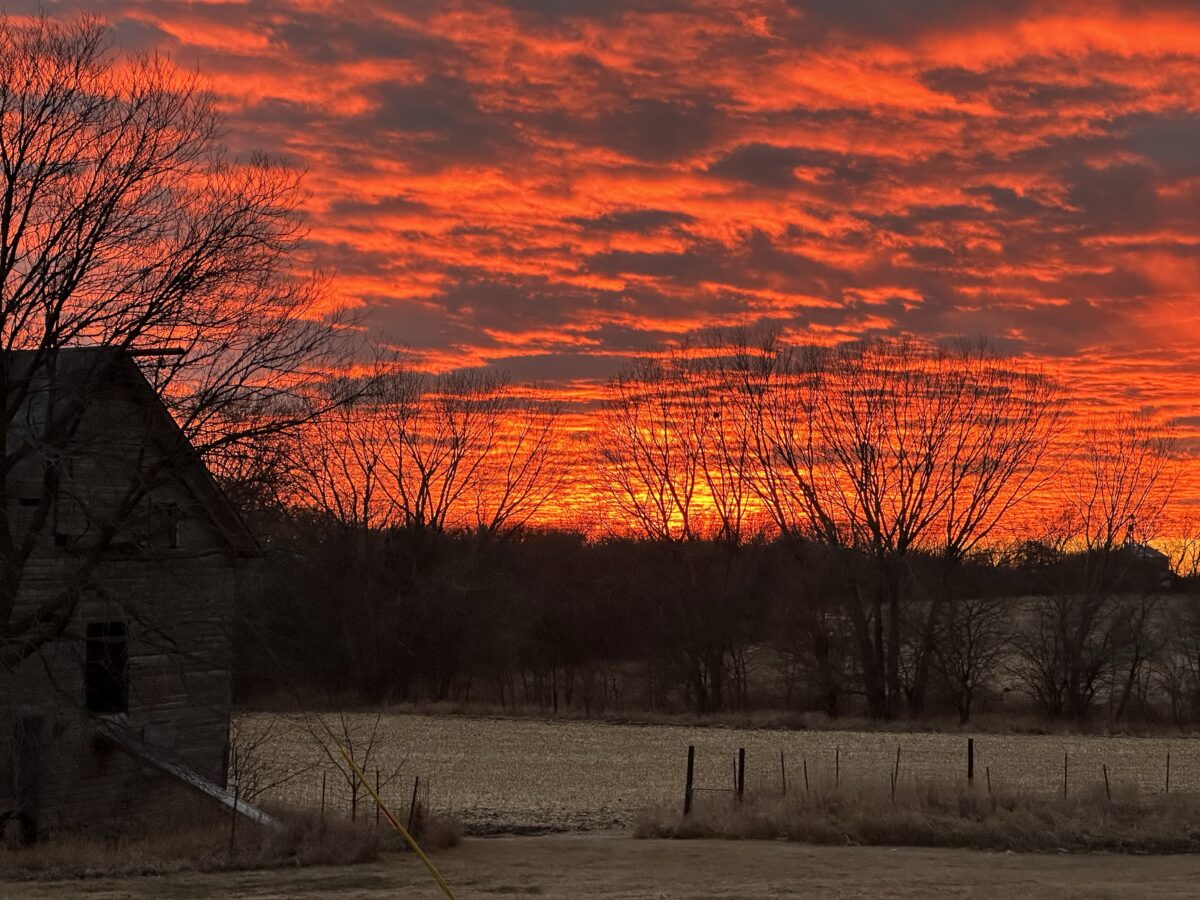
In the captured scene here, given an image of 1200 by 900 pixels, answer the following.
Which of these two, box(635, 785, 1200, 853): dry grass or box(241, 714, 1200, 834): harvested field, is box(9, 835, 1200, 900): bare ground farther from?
box(241, 714, 1200, 834): harvested field

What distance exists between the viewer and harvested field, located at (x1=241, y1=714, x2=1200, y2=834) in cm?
3183

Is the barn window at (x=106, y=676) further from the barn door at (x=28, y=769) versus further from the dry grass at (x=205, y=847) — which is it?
the dry grass at (x=205, y=847)

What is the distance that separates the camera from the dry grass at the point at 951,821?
24312 mm

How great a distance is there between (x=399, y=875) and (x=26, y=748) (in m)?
7.44

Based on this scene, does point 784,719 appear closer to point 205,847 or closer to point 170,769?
point 170,769

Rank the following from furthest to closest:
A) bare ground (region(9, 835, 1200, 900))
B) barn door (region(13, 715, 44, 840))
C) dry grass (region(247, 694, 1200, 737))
Result: dry grass (region(247, 694, 1200, 737)), barn door (region(13, 715, 44, 840)), bare ground (region(9, 835, 1200, 900))

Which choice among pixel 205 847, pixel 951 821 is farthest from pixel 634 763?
pixel 205 847

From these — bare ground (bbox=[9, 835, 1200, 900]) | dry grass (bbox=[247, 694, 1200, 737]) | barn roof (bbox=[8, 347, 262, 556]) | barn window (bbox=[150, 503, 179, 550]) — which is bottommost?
dry grass (bbox=[247, 694, 1200, 737])

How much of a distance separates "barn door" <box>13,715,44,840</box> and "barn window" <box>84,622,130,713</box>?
228cm

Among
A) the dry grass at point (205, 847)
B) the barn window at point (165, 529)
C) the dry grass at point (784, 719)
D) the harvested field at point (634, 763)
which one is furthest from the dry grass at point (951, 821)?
the dry grass at point (784, 719)

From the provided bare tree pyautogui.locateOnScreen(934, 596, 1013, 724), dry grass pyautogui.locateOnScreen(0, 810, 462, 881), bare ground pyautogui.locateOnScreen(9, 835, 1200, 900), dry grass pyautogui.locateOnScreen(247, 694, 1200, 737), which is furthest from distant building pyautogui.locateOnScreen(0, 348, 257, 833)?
bare tree pyautogui.locateOnScreen(934, 596, 1013, 724)

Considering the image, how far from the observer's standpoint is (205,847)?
22.1m

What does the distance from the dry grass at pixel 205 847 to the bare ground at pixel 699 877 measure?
0.56m

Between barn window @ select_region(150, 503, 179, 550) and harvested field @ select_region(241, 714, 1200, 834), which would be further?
harvested field @ select_region(241, 714, 1200, 834)
